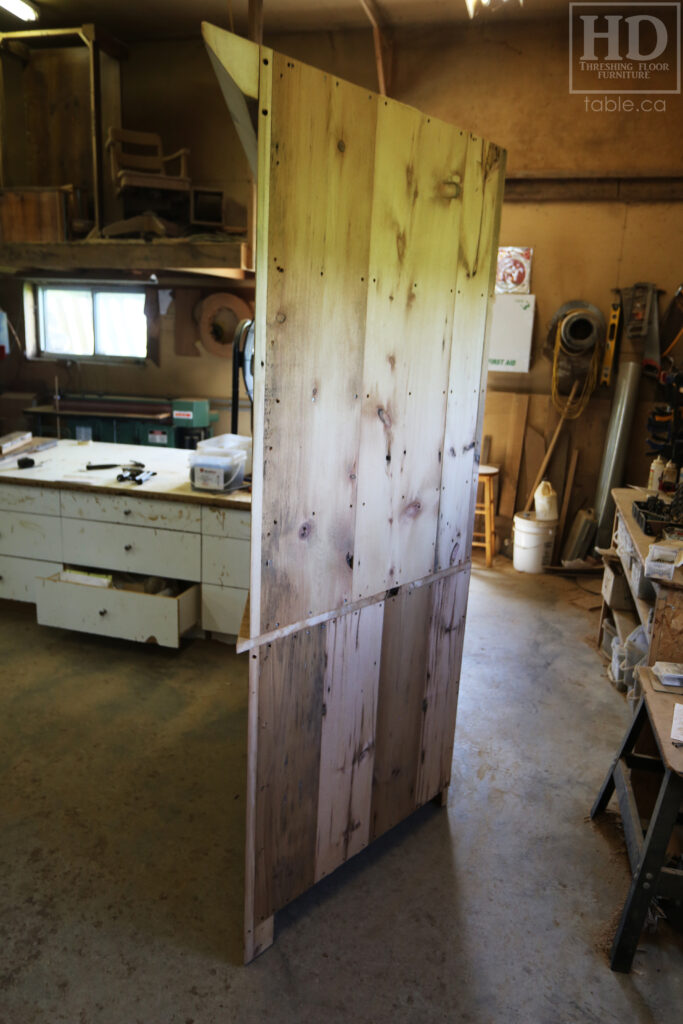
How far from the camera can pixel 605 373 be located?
5.03 metres

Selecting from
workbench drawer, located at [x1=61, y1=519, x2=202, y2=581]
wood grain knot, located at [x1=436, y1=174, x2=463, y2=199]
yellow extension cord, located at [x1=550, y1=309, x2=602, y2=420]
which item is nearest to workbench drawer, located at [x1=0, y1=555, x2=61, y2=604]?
workbench drawer, located at [x1=61, y1=519, x2=202, y2=581]

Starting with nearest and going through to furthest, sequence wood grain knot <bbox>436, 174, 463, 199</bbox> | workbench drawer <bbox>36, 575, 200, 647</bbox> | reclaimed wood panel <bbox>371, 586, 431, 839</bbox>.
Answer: wood grain knot <bbox>436, 174, 463, 199</bbox> → reclaimed wood panel <bbox>371, 586, 431, 839</bbox> → workbench drawer <bbox>36, 575, 200, 647</bbox>

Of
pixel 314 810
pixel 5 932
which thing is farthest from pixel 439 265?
pixel 5 932

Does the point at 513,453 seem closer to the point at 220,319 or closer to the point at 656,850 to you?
the point at 220,319

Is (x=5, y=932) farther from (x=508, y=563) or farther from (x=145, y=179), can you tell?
(x=145, y=179)

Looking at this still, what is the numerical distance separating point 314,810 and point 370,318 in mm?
1345

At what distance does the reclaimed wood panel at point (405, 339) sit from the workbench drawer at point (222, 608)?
4.86ft

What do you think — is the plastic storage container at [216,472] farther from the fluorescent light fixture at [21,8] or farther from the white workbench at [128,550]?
the fluorescent light fixture at [21,8]

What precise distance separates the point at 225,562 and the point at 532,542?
8.79 ft

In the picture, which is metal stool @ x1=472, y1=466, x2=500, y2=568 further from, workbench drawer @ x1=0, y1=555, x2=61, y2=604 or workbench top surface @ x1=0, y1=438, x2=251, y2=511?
workbench drawer @ x1=0, y1=555, x2=61, y2=604

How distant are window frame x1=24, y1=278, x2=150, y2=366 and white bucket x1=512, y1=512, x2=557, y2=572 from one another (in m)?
3.48

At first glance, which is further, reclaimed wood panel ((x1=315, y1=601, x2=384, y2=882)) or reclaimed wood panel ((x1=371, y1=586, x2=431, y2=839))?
reclaimed wood panel ((x1=371, y1=586, x2=431, y2=839))

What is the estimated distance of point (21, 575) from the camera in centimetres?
353

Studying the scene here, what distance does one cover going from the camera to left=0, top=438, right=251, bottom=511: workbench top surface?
3.21m
